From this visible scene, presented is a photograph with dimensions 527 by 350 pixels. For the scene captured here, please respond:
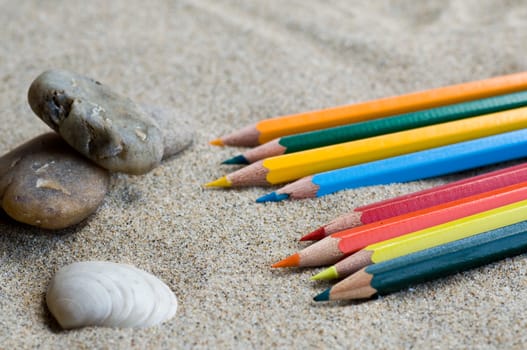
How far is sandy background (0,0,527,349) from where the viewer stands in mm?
782

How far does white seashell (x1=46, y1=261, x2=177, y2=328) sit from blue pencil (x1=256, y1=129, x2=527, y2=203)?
0.78 ft

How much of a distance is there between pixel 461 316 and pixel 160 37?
92cm

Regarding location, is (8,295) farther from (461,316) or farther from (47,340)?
(461,316)

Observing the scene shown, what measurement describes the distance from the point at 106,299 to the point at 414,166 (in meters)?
0.49

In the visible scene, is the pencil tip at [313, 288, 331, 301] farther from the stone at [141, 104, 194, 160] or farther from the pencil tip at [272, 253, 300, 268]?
the stone at [141, 104, 194, 160]

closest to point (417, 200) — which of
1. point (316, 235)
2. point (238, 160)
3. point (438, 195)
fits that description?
point (438, 195)

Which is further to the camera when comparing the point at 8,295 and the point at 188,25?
the point at 188,25

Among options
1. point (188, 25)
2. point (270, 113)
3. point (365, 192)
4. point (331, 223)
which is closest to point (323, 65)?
point (270, 113)

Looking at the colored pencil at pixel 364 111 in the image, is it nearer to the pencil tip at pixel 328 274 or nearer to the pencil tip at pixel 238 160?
the pencil tip at pixel 238 160

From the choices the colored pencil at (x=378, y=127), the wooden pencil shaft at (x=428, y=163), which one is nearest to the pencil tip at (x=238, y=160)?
the colored pencil at (x=378, y=127)

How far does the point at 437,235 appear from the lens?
0.83m

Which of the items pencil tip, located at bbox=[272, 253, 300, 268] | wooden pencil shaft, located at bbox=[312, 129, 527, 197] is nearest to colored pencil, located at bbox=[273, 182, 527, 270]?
pencil tip, located at bbox=[272, 253, 300, 268]

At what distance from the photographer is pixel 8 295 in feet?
2.75

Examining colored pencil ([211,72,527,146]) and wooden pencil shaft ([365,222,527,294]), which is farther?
colored pencil ([211,72,527,146])
